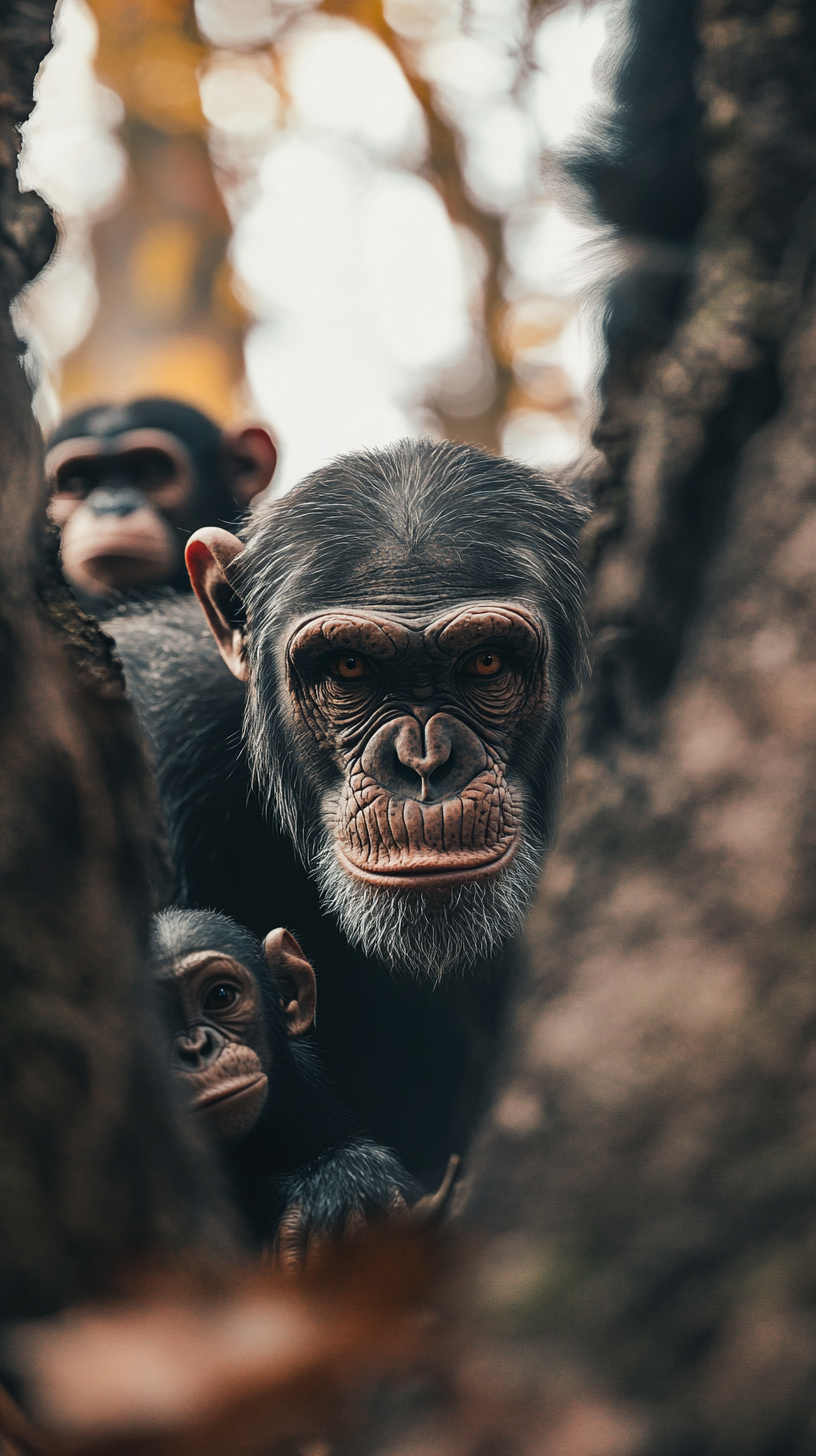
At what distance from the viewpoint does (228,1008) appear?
2969 mm

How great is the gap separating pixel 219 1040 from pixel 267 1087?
0.66 feet

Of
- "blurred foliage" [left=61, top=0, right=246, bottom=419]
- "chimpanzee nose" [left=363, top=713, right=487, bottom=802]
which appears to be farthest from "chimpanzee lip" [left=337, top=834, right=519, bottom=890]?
"blurred foliage" [left=61, top=0, right=246, bottom=419]

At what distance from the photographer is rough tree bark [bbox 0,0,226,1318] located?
1.16 meters

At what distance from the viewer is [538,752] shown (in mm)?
3260

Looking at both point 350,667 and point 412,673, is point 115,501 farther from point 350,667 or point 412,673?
point 412,673

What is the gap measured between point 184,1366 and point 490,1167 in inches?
12.6

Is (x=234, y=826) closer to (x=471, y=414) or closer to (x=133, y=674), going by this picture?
(x=133, y=674)

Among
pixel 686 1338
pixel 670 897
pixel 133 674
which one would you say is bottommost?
pixel 133 674

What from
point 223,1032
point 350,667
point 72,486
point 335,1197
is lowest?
point 335,1197

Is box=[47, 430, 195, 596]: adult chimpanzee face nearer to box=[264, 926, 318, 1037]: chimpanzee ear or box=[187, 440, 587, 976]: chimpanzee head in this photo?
box=[187, 440, 587, 976]: chimpanzee head

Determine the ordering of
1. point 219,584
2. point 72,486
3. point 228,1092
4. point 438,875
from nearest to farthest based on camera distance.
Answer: point 228,1092, point 438,875, point 219,584, point 72,486

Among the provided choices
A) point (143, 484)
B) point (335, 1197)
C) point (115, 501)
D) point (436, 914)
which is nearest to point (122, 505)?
point (115, 501)

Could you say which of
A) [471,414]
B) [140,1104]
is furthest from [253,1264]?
[471,414]

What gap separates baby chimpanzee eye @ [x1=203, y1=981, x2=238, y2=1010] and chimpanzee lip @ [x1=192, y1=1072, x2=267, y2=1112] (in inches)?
8.9
